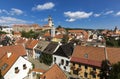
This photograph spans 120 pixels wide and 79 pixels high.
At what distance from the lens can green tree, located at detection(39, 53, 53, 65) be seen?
143ft

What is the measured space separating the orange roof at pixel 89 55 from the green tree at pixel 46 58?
9079 mm

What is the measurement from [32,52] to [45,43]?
259 inches

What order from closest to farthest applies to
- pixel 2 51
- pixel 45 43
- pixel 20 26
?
1. pixel 2 51
2. pixel 45 43
3. pixel 20 26

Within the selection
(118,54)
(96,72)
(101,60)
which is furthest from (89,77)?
(118,54)

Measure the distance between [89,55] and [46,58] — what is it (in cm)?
1537

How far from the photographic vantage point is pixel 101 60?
31.5 metres

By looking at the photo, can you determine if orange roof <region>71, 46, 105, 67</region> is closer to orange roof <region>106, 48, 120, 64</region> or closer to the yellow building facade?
the yellow building facade

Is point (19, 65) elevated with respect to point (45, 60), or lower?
elevated

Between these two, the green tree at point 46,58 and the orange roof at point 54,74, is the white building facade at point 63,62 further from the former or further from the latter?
the orange roof at point 54,74

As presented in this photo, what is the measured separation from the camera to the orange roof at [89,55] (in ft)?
105

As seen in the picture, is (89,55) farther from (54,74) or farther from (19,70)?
(19,70)

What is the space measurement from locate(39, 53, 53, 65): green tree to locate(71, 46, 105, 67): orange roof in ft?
29.8

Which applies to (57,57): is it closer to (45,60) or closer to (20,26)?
(45,60)

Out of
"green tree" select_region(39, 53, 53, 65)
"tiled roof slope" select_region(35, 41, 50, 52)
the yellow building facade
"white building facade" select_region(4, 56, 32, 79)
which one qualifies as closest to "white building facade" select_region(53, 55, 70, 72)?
the yellow building facade
